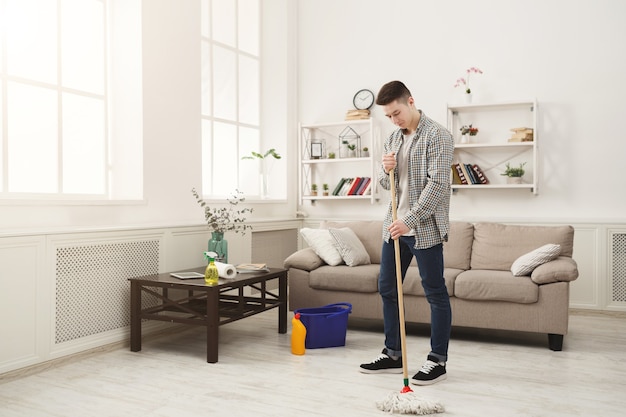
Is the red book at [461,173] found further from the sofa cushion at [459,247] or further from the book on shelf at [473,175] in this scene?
the sofa cushion at [459,247]

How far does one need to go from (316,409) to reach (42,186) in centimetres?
231

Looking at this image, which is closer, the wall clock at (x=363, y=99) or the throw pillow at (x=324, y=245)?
the throw pillow at (x=324, y=245)

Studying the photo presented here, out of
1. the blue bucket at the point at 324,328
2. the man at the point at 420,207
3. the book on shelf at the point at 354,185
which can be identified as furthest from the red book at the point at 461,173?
the man at the point at 420,207

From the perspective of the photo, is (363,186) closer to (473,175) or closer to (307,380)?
(473,175)

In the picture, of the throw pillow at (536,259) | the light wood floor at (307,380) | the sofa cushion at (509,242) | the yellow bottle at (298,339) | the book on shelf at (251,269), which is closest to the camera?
the light wood floor at (307,380)

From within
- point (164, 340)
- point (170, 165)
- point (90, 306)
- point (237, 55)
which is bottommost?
point (164, 340)

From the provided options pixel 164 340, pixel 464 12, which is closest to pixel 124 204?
pixel 164 340

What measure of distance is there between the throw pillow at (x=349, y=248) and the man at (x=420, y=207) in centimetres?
129

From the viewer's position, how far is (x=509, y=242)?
14.3 ft

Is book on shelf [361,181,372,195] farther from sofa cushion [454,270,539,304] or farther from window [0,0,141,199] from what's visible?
window [0,0,141,199]

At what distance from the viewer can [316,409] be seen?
2.63m

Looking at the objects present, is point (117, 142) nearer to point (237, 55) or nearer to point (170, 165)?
point (170, 165)

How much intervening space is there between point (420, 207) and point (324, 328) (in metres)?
1.25

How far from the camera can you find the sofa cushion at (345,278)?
163 inches
